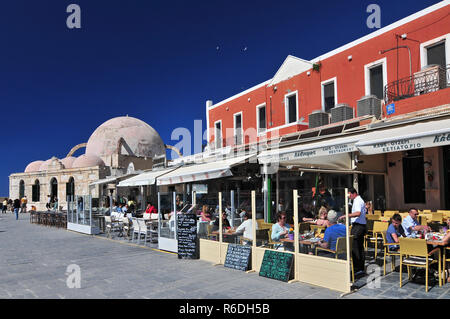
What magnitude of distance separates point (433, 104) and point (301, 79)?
24.3 feet

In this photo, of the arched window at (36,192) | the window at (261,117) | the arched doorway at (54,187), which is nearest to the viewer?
the window at (261,117)

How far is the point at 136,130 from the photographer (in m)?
46.7

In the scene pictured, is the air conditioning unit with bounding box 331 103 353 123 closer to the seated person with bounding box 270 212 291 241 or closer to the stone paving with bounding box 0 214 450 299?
the seated person with bounding box 270 212 291 241

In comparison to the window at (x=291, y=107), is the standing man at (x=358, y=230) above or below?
below

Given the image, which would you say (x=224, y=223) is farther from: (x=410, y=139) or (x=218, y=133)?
(x=218, y=133)

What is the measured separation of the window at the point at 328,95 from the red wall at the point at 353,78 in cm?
22

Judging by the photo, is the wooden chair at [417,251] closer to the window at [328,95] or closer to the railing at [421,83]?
the railing at [421,83]

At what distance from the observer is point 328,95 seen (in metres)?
15.2

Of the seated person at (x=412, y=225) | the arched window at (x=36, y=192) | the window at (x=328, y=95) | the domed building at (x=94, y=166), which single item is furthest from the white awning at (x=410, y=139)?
the arched window at (x=36, y=192)

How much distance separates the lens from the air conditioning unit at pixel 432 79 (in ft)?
33.1
